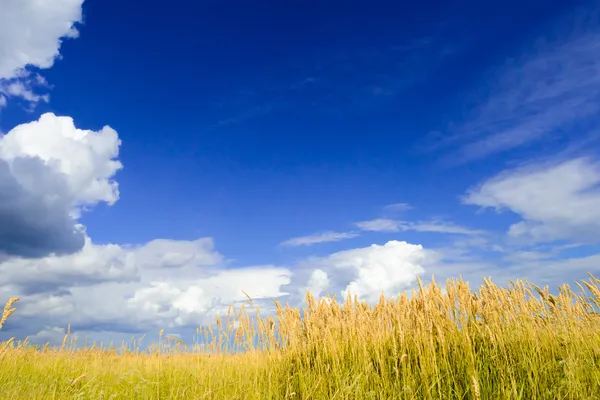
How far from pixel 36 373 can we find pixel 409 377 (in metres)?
7.34

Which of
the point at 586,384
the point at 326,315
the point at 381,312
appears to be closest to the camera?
the point at 586,384

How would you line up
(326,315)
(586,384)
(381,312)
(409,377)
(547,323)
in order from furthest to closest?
(326,315) → (381,312) → (547,323) → (409,377) → (586,384)

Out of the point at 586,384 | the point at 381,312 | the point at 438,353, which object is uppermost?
the point at 381,312

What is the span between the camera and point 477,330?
593 centimetres

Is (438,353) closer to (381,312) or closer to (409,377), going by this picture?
(409,377)

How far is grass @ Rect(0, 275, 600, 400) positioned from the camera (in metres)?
5.03

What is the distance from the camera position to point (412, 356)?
237 inches

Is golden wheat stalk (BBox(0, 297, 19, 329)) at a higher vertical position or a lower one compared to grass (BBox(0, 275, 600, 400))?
higher

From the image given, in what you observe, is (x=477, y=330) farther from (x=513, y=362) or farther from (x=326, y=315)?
(x=326, y=315)

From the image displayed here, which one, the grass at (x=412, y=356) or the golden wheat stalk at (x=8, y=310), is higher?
the golden wheat stalk at (x=8, y=310)

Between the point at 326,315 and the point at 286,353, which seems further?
the point at 326,315

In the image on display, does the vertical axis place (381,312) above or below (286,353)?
above

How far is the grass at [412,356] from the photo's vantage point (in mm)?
5027

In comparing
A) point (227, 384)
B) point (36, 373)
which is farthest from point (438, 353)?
point (36, 373)
